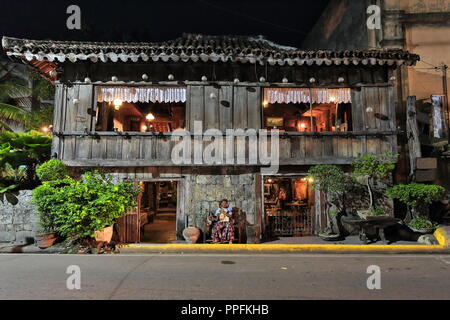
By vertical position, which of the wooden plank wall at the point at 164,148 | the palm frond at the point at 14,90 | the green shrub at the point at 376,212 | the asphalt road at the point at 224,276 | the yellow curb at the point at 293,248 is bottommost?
the asphalt road at the point at 224,276

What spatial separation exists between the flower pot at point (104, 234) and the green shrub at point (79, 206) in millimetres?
250

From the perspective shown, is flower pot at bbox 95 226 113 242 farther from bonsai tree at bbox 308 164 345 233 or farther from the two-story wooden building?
bonsai tree at bbox 308 164 345 233

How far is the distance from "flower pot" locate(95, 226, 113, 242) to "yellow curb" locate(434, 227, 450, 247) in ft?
38.3

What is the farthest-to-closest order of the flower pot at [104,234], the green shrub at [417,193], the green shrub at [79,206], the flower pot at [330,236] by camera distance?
the flower pot at [330,236]
the green shrub at [417,193]
the flower pot at [104,234]
the green shrub at [79,206]

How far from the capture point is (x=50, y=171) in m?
9.66

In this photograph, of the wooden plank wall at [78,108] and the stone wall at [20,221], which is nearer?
the stone wall at [20,221]

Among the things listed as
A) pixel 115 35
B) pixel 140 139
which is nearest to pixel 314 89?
pixel 140 139

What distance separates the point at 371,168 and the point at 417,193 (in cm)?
184

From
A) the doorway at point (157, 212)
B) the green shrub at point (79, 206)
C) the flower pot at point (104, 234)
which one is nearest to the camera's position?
the green shrub at point (79, 206)

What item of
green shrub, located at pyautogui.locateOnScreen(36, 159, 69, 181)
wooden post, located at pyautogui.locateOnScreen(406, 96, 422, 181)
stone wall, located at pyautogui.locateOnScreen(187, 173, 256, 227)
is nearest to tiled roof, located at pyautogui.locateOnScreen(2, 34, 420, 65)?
wooden post, located at pyautogui.locateOnScreen(406, 96, 422, 181)

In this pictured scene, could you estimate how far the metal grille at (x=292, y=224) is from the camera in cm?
1109

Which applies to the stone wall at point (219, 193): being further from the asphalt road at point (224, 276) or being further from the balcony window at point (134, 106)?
the balcony window at point (134, 106)

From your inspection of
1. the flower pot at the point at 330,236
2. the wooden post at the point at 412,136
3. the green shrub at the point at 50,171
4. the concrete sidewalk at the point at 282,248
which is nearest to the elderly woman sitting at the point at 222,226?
the concrete sidewalk at the point at 282,248

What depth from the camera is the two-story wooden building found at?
34.8 feet
